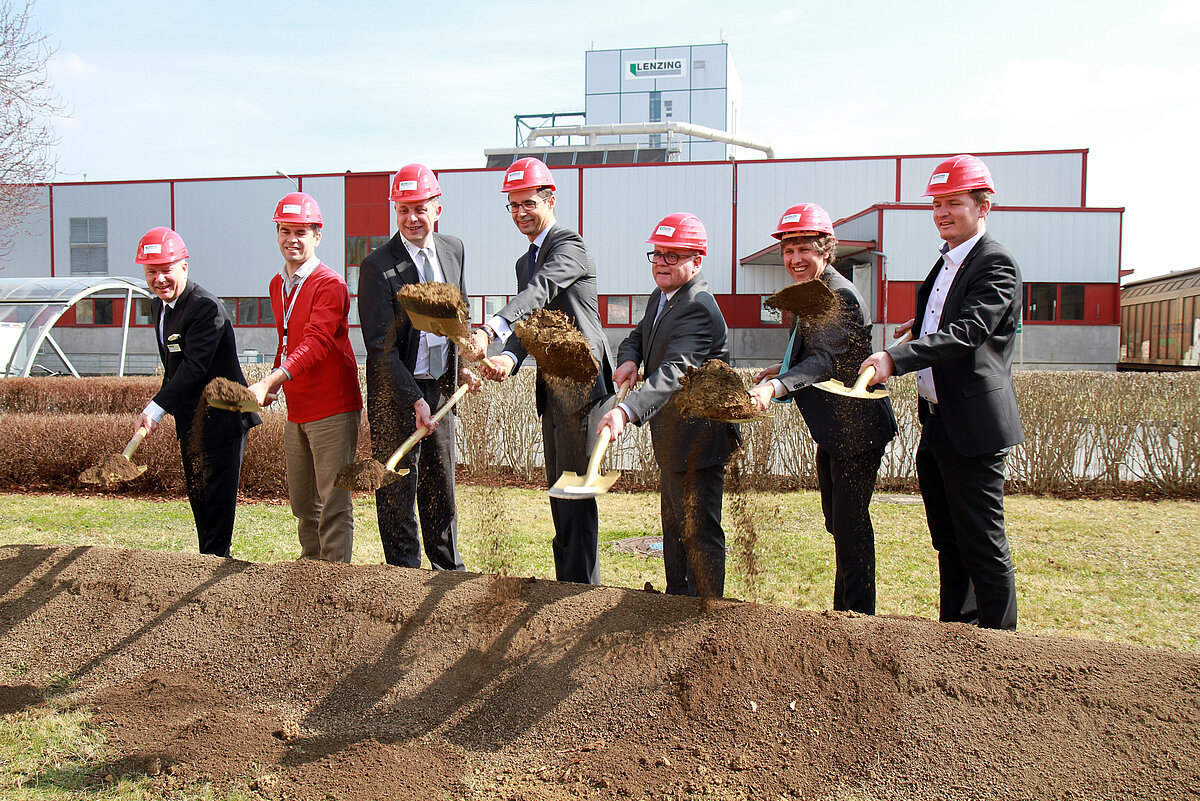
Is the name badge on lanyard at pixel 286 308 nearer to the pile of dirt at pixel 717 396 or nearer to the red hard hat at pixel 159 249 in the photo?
the red hard hat at pixel 159 249

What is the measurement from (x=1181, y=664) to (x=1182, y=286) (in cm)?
1964

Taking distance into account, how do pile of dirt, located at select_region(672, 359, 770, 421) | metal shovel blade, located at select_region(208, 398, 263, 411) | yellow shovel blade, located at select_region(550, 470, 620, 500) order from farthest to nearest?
1. metal shovel blade, located at select_region(208, 398, 263, 411)
2. pile of dirt, located at select_region(672, 359, 770, 421)
3. yellow shovel blade, located at select_region(550, 470, 620, 500)

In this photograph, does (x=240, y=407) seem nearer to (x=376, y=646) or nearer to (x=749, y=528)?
(x=376, y=646)

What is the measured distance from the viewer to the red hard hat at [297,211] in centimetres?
384

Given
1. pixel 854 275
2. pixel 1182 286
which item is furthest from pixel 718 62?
pixel 1182 286

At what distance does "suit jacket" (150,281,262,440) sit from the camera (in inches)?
159

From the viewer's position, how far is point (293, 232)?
153 inches

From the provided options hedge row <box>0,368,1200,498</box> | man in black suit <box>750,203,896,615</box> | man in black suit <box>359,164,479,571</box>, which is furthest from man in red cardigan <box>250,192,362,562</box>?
hedge row <box>0,368,1200,498</box>

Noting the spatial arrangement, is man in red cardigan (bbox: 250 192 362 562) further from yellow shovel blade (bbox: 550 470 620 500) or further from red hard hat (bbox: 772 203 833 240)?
red hard hat (bbox: 772 203 833 240)

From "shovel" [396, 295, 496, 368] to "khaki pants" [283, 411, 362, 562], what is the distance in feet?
2.88

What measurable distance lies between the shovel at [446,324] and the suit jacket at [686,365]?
721mm

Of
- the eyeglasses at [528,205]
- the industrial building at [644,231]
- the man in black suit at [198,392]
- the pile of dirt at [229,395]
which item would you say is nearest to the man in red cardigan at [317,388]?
the pile of dirt at [229,395]

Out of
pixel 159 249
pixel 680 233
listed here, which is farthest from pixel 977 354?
pixel 159 249

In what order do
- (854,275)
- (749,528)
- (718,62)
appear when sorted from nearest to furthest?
(749,528) < (854,275) < (718,62)
